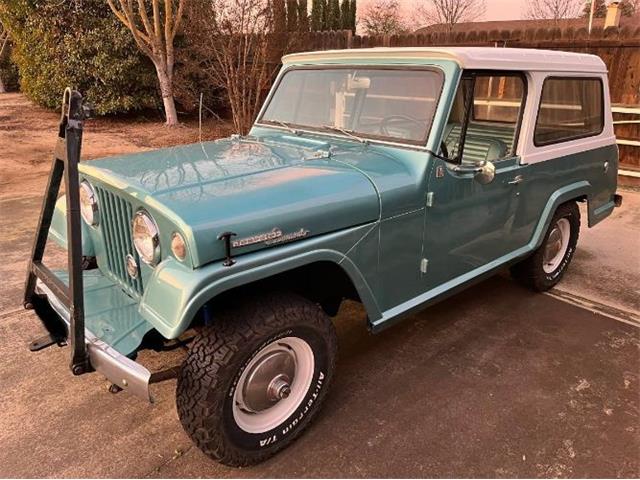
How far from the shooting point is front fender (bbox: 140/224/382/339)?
6.52ft

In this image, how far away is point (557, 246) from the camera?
4.43 meters

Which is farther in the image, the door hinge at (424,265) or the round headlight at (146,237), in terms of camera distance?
the door hinge at (424,265)

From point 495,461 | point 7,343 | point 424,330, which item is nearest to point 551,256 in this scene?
point 424,330

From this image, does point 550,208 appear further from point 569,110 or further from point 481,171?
point 481,171

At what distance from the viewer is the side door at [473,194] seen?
2971 millimetres

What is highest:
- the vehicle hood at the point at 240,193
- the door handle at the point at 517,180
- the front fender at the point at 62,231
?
the vehicle hood at the point at 240,193

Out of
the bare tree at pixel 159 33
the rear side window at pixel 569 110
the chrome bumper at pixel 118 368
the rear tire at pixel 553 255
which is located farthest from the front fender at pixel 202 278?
the bare tree at pixel 159 33

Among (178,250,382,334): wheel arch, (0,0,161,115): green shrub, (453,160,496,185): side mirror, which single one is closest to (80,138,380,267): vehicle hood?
(178,250,382,334): wheel arch

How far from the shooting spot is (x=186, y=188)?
231 centimetres

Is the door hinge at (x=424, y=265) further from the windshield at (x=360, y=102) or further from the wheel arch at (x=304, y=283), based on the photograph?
the windshield at (x=360, y=102)

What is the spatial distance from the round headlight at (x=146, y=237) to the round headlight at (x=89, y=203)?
1.84 feet

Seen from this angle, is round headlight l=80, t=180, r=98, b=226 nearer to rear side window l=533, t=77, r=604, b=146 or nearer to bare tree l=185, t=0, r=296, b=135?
rear side window l=533, t=77, r=604, b=146

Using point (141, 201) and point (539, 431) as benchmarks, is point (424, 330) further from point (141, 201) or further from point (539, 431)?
point (141, 201)

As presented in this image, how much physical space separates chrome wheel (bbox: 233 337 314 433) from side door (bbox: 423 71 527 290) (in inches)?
37.4
